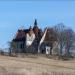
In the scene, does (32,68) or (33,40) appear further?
(33,40)

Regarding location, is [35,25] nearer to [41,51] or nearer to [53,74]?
[41,51]

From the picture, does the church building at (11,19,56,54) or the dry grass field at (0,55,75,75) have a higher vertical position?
the church building at (11,19,56,54)

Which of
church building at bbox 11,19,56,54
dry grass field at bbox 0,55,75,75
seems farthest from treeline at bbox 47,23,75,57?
dry grass field at bbox 0,55,75,75

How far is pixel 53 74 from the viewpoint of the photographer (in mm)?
43281

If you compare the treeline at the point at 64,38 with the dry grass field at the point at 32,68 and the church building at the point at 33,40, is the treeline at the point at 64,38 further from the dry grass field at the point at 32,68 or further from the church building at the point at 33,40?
the dry grass field at the point at 32,68

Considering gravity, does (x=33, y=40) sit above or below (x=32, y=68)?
above

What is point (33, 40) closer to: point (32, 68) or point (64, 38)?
point (64, 38)

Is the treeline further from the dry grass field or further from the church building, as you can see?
the dry grass field

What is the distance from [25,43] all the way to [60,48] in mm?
8665

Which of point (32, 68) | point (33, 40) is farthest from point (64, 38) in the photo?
point (32, 68)

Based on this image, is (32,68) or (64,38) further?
(64,38)

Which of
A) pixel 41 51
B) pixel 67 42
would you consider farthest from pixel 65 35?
pixel 41 51

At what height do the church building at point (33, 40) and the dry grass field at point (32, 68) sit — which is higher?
the church building at point (33, 40)

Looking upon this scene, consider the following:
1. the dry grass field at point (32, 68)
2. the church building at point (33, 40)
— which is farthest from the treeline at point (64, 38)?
the dry grass field at point (32, 68)
